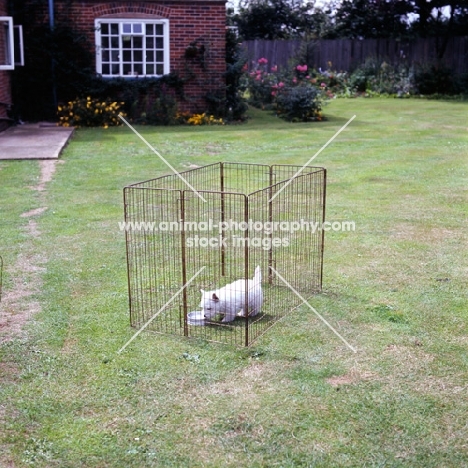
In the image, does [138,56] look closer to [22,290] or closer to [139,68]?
[139,68]

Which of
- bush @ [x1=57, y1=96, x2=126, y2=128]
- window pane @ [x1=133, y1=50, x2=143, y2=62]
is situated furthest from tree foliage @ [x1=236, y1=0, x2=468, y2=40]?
bush @ [x1=57, y1=96, x2=126, y2=128]

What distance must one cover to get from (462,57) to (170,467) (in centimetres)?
2250

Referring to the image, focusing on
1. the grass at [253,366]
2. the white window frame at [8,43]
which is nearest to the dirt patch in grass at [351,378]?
the grass at [253,366]

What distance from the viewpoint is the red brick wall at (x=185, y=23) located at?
1503 centimetres

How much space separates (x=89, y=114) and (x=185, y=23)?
3041mm

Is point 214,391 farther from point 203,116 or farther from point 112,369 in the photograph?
point 203,116

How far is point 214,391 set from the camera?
3.53 m

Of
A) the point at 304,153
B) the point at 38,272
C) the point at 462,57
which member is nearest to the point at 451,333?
the point at 38,272

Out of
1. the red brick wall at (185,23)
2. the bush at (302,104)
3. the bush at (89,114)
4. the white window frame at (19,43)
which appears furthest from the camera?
the bush at (302,104)

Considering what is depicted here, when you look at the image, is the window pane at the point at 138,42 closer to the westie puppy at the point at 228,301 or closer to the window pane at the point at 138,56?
the window pane at the point at 138,56

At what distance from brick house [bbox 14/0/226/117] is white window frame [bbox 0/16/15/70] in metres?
1.74

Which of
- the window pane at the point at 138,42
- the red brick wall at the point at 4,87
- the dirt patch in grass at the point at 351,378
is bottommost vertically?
the dirt patch in grass at the point at 351,378

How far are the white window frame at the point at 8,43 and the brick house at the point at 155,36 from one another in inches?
68.7

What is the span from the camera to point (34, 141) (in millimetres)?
12000
